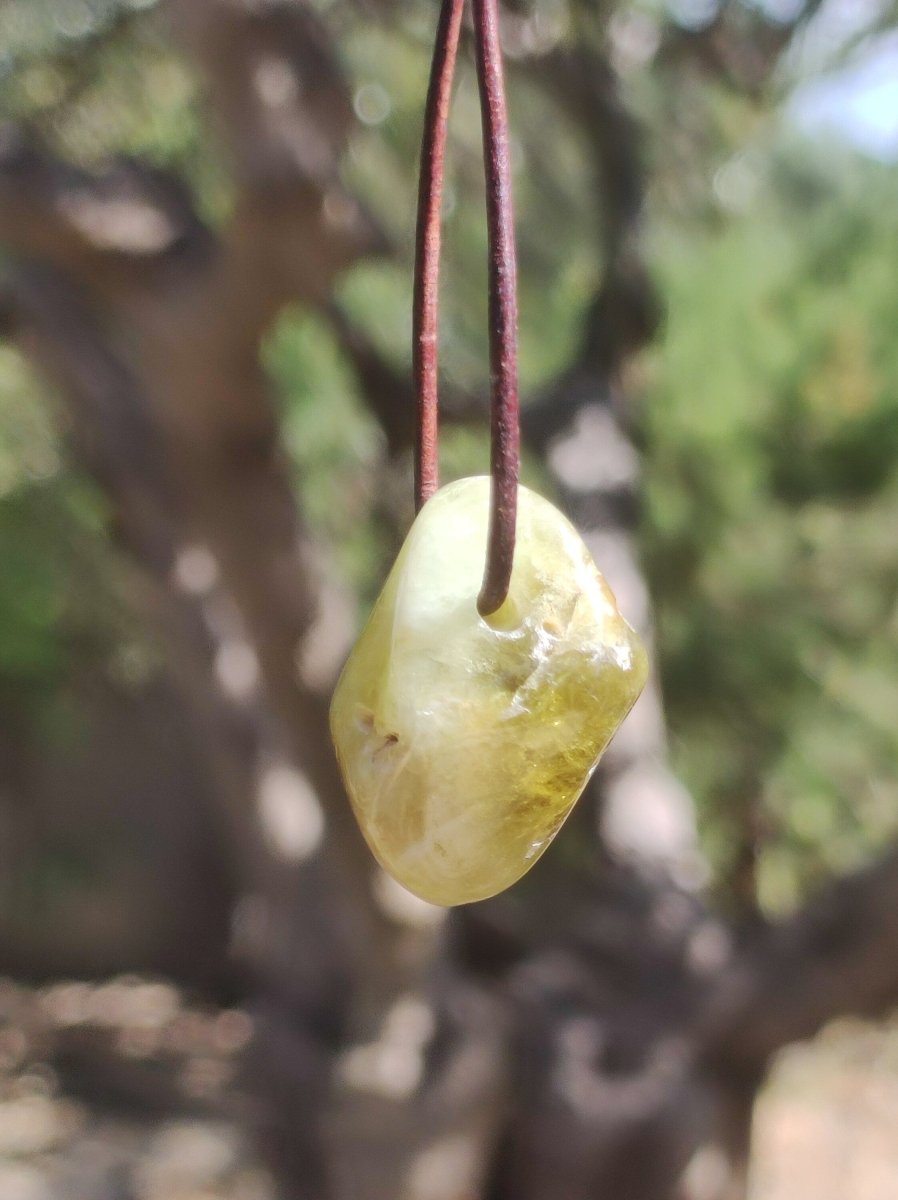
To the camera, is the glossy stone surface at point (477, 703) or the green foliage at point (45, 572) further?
the green foliage at point (45, 572)

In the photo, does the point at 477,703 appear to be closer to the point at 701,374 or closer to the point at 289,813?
the point at 289,813

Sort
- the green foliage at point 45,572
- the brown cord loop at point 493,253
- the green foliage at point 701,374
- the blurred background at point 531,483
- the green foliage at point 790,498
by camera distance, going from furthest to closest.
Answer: the green foliage at point 45,572, the green foliage at point 790,498, the green foliage at point 701,374, the blurred background at point 531,483, the brown cord loop at point 493,253

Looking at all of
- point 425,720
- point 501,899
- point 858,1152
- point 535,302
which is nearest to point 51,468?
point 535,302

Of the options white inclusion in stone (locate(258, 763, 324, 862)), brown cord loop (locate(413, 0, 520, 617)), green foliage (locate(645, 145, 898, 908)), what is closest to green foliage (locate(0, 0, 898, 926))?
green foliage (locate(645, 145, 898, 908))

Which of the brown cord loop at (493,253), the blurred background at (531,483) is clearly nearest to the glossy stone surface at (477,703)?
the brown cord loop at (493,253)

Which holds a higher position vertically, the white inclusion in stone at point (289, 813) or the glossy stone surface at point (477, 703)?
the white inclusion in stone at point (289, 813)

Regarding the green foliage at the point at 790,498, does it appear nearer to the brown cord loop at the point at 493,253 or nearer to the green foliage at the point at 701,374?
the green foliage at the point at 701,374

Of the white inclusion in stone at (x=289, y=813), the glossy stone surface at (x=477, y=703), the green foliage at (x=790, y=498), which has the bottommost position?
the glossy stone surface at (x=477, y=703)

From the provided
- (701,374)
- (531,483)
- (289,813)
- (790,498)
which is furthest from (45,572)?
(790,498)
